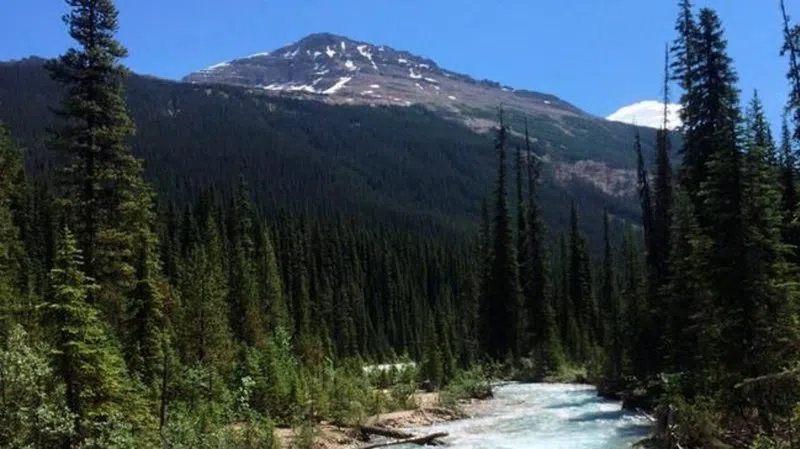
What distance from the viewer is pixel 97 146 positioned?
2230 centimetres

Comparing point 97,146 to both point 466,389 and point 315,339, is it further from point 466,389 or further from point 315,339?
point 315,339

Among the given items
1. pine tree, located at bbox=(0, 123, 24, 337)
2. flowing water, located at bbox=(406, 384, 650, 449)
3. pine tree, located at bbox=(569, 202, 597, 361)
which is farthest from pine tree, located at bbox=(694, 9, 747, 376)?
pine tree, located at bbox=(569, 202, 597, 361)

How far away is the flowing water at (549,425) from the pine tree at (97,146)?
12.9 meters

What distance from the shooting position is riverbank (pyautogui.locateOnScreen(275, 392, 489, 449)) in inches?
1026

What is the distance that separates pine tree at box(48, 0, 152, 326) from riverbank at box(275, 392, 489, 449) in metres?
7.71

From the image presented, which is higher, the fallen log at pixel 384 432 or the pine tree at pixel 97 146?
the pine tree at pixel 97 146

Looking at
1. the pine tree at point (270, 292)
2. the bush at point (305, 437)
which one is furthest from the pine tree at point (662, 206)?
the pine tree at point (270, 292)

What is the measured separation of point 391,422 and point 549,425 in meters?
6.23

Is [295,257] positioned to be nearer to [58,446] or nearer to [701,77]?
[701,77]

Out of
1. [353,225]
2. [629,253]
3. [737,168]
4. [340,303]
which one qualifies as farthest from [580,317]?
[353,225]

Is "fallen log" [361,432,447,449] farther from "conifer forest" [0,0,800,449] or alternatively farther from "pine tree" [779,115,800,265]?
"pine tree" [779,115,800,265]

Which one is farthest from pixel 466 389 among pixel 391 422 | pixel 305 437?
pixel 305 437

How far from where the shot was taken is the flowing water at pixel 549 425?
2577cm

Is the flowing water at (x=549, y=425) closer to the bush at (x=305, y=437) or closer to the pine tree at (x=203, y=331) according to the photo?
the bush at (x=305, y=437)
